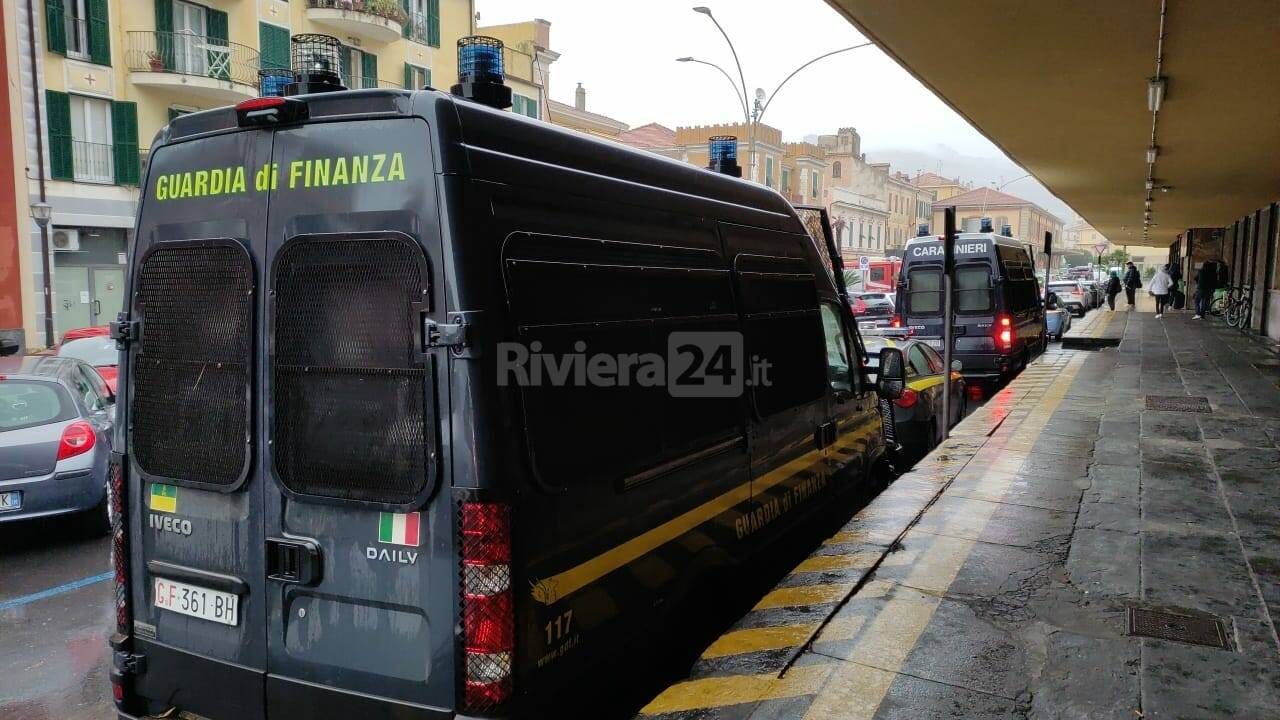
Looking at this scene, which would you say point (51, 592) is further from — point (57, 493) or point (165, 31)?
point (165, 31)

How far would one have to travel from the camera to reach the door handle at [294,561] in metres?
2.90

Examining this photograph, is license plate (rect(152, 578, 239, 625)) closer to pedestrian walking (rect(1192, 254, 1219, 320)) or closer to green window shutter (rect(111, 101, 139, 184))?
green window shutter (rect(111, 101, 139, 184))

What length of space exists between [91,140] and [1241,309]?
3047cm

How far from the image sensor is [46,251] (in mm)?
20344

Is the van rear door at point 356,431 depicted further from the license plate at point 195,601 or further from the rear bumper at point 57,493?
the rear bumper at point 57,493

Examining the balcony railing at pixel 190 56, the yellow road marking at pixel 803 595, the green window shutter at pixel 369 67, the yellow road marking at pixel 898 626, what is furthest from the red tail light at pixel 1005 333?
the green window shutter at pixel 369 67

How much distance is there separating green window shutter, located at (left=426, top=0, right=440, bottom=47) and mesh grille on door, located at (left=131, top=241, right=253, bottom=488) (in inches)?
1182

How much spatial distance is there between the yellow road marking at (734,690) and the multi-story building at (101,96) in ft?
64.1

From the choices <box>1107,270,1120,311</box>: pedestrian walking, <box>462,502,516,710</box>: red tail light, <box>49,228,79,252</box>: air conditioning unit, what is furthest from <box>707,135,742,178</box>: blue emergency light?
<box>1107,270,1120,311</box>: pedestrian walking

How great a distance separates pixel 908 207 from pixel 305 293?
9097 cm

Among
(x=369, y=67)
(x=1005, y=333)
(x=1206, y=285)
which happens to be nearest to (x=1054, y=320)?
(x=1206, y=285)

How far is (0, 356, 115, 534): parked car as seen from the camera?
682cm

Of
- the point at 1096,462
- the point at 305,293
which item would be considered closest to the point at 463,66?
the point at 305,293

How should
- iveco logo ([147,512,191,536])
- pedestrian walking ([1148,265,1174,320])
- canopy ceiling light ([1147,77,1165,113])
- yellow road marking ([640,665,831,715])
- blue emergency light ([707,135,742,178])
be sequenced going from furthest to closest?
pedestrian walking ([1148,265,1174,320])
canopy ceiling light ([1147,77,1165,113])
blue emergency light ([707,135,742,178])
yellow road marking ([640,665,831,715])
iveco logo ([147,512,191,536])
